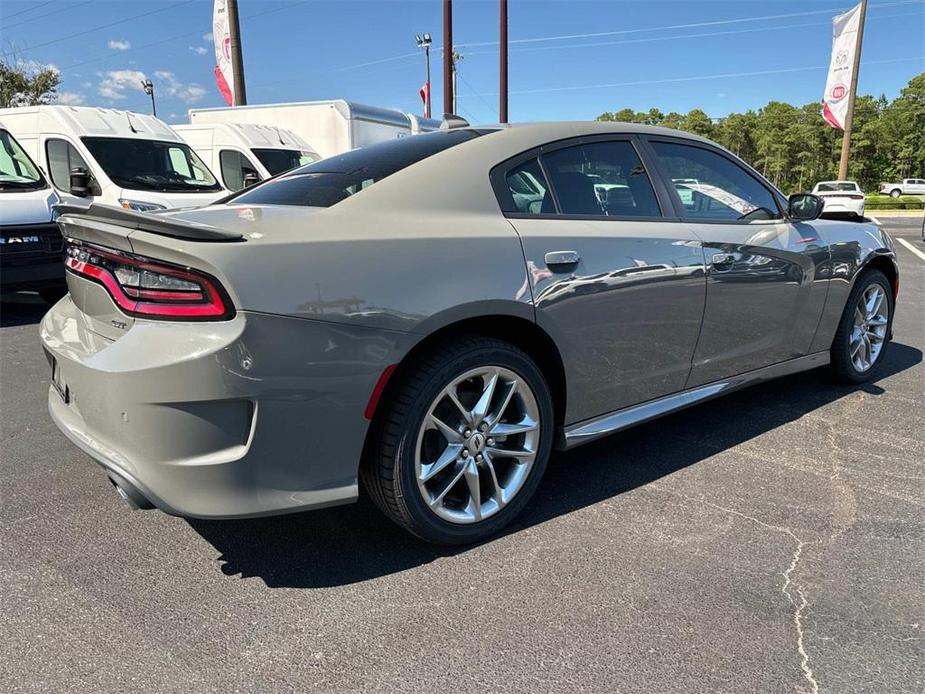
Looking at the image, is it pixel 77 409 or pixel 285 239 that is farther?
pixel 77 409

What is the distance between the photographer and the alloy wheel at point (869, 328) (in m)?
4.42

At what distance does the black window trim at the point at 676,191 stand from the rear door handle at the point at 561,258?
81 cm

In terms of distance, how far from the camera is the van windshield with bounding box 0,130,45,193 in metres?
6.99

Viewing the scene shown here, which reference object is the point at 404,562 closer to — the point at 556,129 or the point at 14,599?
the point at 14,599

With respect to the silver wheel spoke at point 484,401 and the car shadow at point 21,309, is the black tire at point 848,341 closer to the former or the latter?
the silver wheel spoke at point 484,401

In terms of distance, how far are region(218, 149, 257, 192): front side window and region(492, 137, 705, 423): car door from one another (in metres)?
11.0

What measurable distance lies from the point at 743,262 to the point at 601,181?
2.98ft

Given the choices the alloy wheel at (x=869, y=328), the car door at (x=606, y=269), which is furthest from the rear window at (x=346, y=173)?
the alloy wheel at (x=869, y=328)

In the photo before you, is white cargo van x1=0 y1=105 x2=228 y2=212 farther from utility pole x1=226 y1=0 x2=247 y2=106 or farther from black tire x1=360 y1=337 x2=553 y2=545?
black tire x1=360 y1=337 x2=553 y2=545

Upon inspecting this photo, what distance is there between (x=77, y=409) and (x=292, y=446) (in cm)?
83

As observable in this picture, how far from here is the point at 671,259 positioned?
3.03 meters

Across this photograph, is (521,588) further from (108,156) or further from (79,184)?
(108,156)

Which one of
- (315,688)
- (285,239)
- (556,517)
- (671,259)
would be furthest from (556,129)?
(315,688)

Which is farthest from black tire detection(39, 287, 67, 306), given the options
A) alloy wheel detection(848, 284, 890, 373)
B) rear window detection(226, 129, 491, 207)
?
alloy wheel detection(848, 284, 890, 373)
